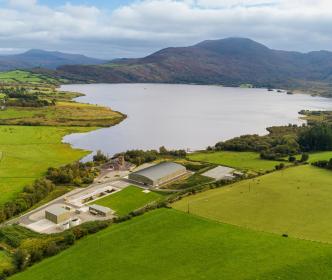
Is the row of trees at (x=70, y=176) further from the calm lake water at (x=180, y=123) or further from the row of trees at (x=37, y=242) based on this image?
the calm lake water at (x=180, y=123)

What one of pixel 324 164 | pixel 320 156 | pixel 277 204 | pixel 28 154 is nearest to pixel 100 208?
pixel 277 204

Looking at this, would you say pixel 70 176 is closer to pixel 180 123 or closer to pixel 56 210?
pixel 56 210

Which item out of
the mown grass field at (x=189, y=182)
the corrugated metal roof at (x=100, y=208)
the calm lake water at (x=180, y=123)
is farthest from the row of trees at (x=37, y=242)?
the calm lake water at (x=180, y=123)

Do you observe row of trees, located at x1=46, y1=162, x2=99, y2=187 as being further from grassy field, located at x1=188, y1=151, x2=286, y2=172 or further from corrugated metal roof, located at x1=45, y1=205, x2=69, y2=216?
grassy field, located at x1=188, y1=151, x2=286, y2=172

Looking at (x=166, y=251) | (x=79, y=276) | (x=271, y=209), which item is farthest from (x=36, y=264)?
(x=271, y=209)

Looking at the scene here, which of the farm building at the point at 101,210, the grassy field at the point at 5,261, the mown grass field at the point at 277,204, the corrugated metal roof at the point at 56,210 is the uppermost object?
the mown grass field at the point at 277,204

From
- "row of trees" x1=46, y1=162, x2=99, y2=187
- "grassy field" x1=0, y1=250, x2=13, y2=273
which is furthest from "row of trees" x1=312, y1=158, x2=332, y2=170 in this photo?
"grassy field" x1=0, y1=250, x2=13, y2=273
